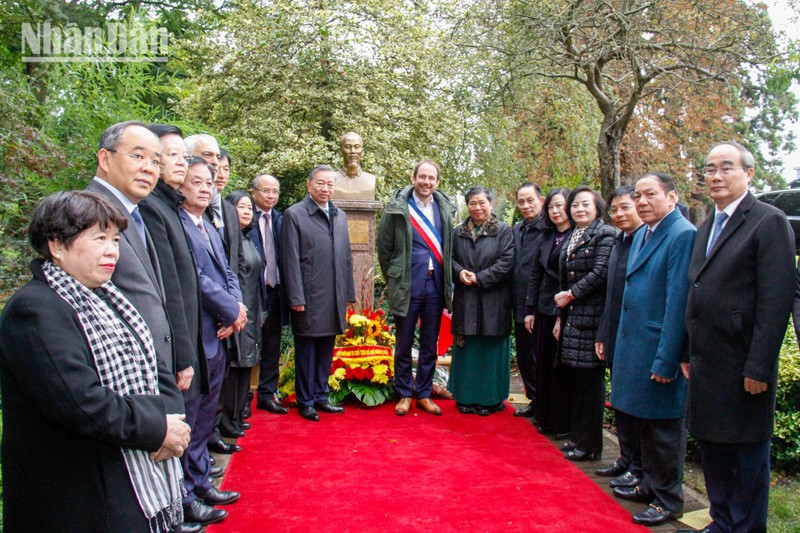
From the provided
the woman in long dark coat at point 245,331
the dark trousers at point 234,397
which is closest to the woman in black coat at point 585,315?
the woman in long dark coat at point 245,331

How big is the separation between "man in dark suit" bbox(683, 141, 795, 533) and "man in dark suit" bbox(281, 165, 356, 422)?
2939mm

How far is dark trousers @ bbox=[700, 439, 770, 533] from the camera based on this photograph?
2826 millimetres

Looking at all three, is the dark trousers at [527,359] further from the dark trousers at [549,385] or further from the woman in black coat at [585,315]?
the woman in black coat at [585,315]

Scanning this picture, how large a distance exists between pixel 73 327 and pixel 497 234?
4079 mm

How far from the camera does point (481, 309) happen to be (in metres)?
5.29

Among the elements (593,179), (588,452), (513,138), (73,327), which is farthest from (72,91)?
(593,179)

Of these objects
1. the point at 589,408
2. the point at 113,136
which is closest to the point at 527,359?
the point at 589,408

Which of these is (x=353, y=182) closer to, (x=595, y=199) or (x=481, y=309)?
(x=481, y=309)

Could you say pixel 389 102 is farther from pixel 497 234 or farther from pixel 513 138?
pixel 497 234

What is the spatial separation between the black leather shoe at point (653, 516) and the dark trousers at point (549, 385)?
1390 mm

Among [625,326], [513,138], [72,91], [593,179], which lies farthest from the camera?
[593,179]

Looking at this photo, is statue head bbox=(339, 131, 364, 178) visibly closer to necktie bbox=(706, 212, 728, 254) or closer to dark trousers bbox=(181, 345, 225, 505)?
dark trousers bbox=(181, 345, 225, 505)

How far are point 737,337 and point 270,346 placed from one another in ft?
12.1

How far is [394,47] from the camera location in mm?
9523
